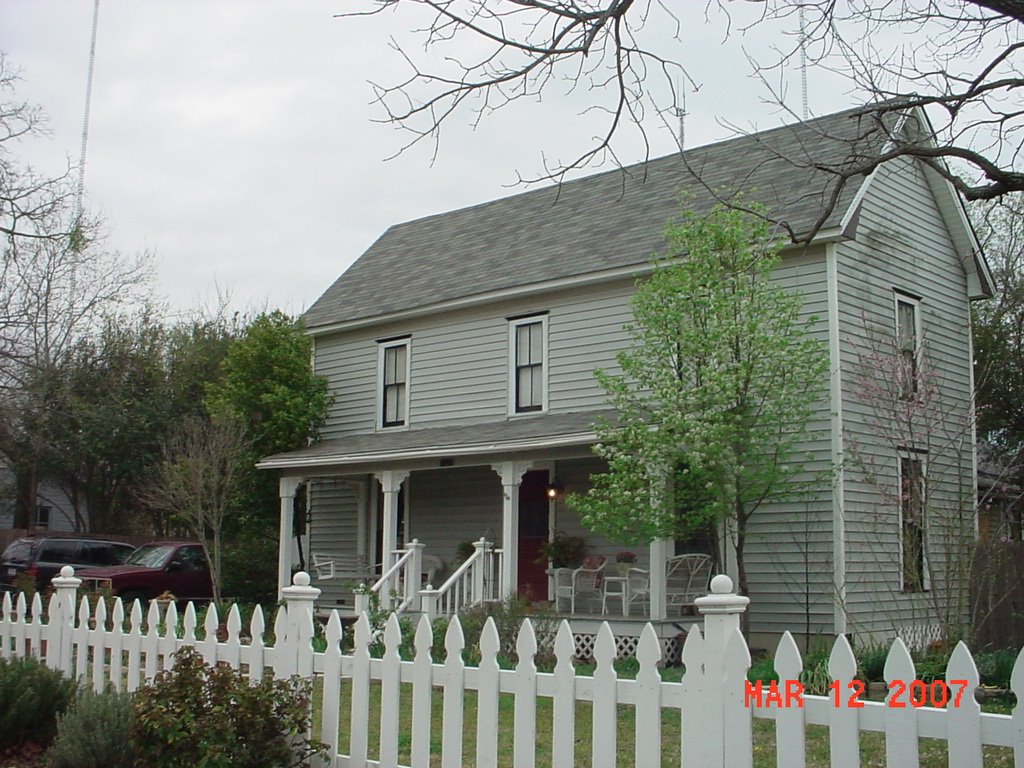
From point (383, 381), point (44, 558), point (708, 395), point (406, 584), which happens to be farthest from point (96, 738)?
point (44, 558)

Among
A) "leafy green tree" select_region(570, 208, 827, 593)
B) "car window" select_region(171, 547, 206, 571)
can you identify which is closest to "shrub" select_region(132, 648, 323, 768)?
Answer: "leafy green tree" select_region(570, 208, 827, 593)

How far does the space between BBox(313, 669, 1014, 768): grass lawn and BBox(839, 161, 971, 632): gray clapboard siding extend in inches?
181

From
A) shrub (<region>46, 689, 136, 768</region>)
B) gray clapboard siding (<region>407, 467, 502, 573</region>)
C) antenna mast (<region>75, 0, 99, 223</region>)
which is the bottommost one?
shrub (<region>46, 689, 136, 768</region>)

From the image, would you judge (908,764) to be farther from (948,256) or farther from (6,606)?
(948,256)

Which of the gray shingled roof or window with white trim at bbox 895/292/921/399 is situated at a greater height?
the gray shingled roof

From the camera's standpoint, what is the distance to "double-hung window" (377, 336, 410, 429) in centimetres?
2011

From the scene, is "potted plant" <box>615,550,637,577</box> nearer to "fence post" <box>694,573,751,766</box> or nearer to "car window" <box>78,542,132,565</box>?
"fence post" <box>694,573,751,766</box>

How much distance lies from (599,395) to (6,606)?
9.82 m

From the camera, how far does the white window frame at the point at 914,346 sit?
13984 mm

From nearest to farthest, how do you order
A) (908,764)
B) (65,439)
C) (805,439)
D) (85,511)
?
(908,764)
(805,439)
(65,439)
(85,511)

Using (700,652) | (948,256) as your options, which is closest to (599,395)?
(948,256)

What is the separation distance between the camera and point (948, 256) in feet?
59.2

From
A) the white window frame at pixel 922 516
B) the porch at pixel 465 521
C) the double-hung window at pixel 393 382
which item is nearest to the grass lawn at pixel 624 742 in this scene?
the white window frame at pixel 922 516

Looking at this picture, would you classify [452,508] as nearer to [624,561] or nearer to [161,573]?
[624,561]
